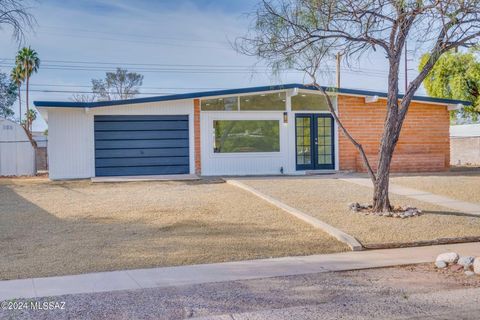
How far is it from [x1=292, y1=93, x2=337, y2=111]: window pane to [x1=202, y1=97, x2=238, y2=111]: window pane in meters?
2.25

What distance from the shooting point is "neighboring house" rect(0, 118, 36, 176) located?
21531mm

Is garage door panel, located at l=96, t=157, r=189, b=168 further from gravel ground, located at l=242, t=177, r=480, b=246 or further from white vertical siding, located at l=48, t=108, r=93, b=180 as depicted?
gravel ground, located at l=242, t=177, r=480, b=246

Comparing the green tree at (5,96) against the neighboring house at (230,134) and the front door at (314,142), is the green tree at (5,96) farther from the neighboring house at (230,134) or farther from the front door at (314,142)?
the front door at (314,142)

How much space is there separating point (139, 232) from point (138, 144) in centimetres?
926

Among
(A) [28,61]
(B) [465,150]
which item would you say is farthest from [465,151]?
(A) [28,61]

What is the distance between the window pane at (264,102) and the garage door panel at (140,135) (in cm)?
239

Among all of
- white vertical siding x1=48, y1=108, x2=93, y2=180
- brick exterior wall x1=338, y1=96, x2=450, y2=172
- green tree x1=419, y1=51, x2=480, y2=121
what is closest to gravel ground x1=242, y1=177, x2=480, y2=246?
brick exterior wall x1=338, y1=96, x2=450, y2=172

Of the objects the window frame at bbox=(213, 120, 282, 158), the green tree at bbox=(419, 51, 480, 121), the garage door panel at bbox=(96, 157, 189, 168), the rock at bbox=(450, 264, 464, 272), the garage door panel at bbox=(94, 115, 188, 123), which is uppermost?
the green tree at bbox=(419, 51, 480, 121)

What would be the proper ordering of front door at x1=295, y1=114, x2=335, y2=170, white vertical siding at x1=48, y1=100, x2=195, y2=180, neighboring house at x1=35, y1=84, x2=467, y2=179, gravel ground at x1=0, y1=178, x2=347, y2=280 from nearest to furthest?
gravel ground at x1=0, y1=178, x2=347, y2=280, white vertical siding at x1=48, y1=100, x2=195, y2=180, neighboring house at x1=35, y1=84, x2=467, y2=179, front door at x1=295, y1=114, x2=335, y2=170

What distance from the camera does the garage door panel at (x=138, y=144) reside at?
17234 mm

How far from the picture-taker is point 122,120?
1734 cm

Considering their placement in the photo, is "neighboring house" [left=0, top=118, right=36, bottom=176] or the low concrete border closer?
the low concrete border

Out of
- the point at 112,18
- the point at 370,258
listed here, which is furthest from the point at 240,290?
the point at 112,18

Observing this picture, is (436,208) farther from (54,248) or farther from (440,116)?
(440,116)
